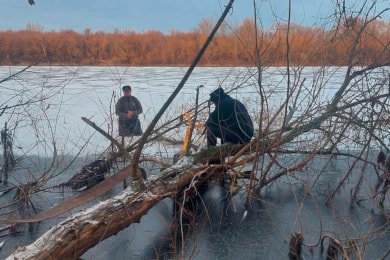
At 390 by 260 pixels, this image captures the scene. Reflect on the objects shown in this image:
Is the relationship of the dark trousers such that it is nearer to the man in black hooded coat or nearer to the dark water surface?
the man in black hooded coat

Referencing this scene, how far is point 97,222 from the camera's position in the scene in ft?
10.8

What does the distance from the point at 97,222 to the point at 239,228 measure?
5.71 feet

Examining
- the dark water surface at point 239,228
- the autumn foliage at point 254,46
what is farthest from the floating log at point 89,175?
the autumn foliage at point 254,46

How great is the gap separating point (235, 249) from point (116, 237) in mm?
1283

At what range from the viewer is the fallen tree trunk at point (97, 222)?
2928 millimetres

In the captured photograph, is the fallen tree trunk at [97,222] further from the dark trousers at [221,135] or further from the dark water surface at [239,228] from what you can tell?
the dark trousers at [221,135]

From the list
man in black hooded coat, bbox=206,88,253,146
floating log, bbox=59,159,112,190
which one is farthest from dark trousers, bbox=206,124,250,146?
floating log, bbox=59,159,112,190

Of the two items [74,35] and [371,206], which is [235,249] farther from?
[74,35]

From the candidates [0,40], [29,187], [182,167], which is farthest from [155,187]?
[0,40]

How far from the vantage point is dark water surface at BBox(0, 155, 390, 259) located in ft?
12.2

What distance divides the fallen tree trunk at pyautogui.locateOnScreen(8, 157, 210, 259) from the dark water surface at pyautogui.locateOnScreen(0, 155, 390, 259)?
0.37 m

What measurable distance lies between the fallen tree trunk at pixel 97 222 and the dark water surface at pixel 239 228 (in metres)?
0.37

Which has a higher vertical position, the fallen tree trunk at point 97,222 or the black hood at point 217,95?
the black hood at point 217,95

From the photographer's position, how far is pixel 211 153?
4973mm
